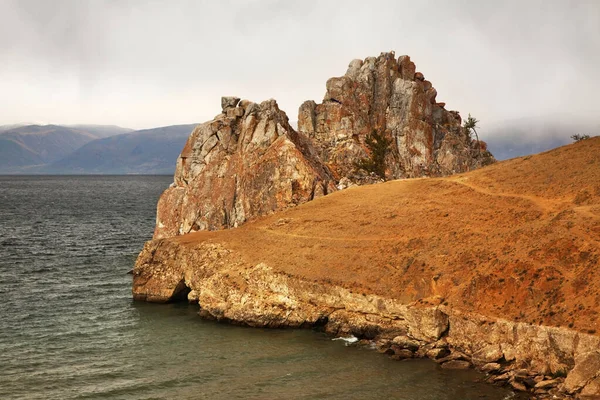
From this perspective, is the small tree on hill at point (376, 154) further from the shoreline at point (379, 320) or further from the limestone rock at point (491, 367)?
the limestone rock at point (491, 367)

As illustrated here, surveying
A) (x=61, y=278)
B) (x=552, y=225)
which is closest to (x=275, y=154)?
(x=61, y=278)

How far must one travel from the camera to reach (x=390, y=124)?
111438 millimetres

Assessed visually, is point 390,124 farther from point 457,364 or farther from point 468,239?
point 457,364

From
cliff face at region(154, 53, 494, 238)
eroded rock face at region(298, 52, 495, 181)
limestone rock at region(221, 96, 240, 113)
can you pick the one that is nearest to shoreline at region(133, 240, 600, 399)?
cliff face at region(154, 53, 494, 238)

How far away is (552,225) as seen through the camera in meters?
47.8

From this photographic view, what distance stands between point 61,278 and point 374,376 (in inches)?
1850

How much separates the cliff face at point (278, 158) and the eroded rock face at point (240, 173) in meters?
0.12

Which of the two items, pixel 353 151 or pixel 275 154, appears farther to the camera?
pixel 353 151

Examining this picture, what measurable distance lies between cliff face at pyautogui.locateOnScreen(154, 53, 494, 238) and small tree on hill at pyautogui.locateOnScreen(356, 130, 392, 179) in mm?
1119

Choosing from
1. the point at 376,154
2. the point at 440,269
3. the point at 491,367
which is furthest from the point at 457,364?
the point at 376,154

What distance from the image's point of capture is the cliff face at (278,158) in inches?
2928

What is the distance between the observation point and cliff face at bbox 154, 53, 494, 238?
74.4 m

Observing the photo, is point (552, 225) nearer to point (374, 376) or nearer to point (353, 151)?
point (374, 376)

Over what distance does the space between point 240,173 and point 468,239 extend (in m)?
33.5
